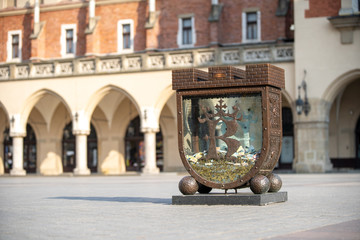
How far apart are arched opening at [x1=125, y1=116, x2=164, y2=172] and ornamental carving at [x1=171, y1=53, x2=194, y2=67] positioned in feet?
26.0

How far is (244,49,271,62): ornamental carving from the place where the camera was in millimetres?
29906

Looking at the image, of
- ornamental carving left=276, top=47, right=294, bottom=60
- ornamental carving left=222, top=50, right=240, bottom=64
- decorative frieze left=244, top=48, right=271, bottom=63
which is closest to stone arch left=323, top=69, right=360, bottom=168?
ornamental carving left=276, top=47, right=294, bottom=60

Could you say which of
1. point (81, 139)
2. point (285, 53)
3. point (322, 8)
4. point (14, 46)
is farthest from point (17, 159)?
point (322, 8)

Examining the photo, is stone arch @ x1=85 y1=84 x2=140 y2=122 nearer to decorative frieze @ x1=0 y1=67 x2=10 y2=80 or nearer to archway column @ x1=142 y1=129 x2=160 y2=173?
archway column @ x1=142 y1=129 x2=160 y2=173

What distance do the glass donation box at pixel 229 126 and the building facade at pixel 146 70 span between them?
18.9 m

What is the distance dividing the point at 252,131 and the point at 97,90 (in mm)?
23353

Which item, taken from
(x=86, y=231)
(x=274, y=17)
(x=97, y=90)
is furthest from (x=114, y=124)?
(x=86, y=231)

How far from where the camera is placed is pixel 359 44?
28.4m

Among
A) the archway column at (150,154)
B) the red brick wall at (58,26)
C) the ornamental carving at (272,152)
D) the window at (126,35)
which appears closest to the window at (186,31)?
the window at (126,35)

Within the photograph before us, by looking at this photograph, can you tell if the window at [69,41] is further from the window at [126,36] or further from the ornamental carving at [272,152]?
the ornamental carving at [272,152]

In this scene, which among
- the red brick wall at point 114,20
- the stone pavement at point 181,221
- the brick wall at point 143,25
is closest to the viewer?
the stone pavement at point 181,221

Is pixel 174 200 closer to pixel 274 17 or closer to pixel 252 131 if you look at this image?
pixel 252 131

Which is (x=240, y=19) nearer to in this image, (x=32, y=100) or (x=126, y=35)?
(x=126, y=35)

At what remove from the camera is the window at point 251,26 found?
35.0 meters
